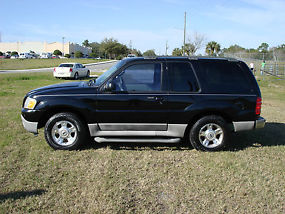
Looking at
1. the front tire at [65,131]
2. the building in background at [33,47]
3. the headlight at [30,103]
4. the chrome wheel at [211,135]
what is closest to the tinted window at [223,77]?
the chrome wheel at [211,135]

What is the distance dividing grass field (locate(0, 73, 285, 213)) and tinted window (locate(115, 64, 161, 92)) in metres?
1.25

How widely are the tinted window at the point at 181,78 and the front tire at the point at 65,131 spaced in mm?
1927

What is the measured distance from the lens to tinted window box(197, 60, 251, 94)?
497 cm

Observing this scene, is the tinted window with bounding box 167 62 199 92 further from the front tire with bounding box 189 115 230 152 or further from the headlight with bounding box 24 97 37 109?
the headlight with bounding box 24 97 37 109

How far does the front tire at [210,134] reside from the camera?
496 cm

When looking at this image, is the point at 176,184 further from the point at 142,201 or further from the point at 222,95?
the point at 222,95

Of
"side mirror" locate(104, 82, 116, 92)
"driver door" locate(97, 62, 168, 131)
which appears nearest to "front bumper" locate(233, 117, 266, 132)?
"driver door" locate(97, 62, 168, 131)

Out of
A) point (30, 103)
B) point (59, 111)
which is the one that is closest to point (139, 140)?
point (59, 111)

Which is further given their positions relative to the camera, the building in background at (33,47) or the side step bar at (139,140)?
the building in background at (33,47)

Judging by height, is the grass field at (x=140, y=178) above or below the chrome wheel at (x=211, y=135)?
below

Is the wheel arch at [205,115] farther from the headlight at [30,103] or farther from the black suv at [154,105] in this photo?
the headlight at [30,103]

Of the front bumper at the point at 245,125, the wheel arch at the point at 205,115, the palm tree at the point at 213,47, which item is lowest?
the front bumper at the point at 245,125

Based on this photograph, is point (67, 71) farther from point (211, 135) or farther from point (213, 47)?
point (213, 47)

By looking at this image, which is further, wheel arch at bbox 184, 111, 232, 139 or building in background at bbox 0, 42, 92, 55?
building in background at bbox 0, 42, 92, 55
